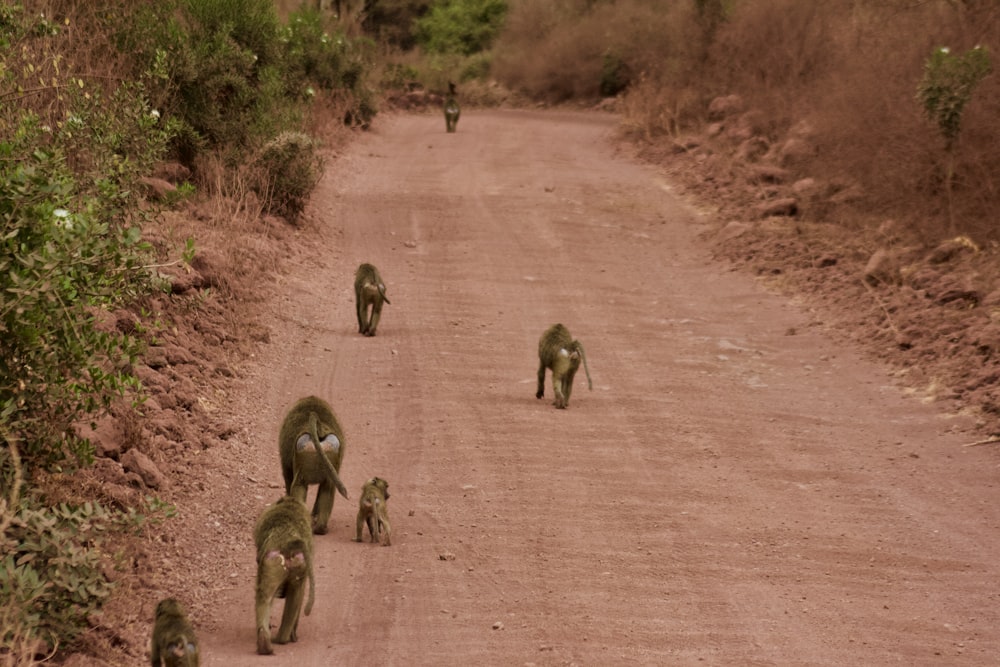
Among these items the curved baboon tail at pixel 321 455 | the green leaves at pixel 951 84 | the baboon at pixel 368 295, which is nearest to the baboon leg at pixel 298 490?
the curved baboon tail at pixel 321 455

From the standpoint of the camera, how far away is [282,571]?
19.9 ft

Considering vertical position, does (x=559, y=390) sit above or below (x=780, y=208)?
below

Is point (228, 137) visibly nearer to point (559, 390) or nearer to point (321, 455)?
point (559, 390)

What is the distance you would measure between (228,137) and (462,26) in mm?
30724

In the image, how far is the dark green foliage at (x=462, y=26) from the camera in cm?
4544

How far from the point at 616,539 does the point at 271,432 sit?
2997mm

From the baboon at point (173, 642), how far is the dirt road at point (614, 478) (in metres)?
0.48

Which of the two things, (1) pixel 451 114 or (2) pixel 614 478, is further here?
(1) pixel 451 114

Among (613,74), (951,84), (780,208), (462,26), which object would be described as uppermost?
(462,26)

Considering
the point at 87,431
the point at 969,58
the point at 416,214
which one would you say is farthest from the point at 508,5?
A: the point at 87,431

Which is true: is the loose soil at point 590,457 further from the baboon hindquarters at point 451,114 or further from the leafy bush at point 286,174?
the baboon hindquarters at point 451,114

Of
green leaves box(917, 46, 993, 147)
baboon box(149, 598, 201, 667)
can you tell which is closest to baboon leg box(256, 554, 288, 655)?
baboon box(149, 598, 201, 667)

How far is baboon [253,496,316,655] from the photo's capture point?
19.8ft

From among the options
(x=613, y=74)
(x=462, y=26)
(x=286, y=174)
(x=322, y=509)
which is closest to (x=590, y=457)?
(x=322, y=509)
